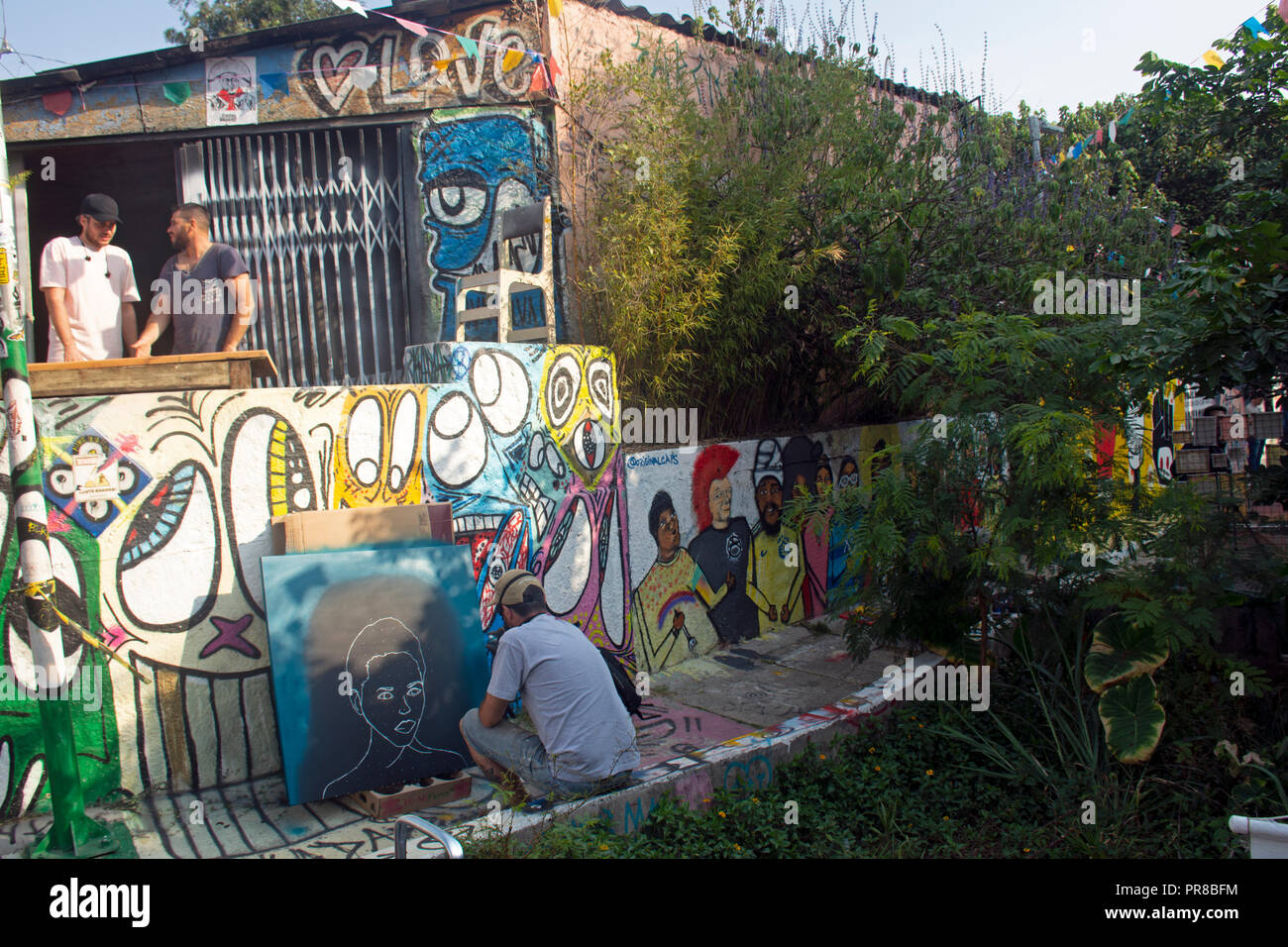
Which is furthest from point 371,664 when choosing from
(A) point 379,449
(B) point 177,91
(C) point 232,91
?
(B) point 177,91

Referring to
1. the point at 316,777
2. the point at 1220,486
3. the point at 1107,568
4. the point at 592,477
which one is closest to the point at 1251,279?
the point at 1220,486

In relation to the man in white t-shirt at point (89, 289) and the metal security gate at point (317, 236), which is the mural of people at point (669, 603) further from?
the man in white t-shirt at point (89, 289)

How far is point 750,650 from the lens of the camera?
7.35m

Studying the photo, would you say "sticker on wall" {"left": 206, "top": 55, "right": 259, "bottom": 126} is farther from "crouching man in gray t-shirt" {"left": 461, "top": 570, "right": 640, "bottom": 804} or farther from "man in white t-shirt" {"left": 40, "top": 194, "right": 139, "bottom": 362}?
"crouching man in gray t-shirt" {"left": 461, "top": 570, "right": 640, "bottom": 804}

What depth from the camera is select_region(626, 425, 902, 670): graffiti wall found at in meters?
6.70

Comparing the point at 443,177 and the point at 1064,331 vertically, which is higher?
the point at 443,177

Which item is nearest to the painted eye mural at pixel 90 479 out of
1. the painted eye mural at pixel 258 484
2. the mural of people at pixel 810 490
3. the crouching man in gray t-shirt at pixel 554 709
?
the painted eye mural at pixel 258 484

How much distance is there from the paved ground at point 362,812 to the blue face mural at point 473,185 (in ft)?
11.3

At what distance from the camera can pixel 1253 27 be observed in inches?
220

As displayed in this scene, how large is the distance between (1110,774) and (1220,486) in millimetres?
1894

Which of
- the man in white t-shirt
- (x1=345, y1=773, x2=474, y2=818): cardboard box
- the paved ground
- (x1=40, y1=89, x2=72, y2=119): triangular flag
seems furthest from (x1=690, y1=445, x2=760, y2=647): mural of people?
(x1=40, y1=89, x2=72, y2=119): triangular flag

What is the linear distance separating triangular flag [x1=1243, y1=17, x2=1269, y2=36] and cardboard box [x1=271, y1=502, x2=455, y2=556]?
5.67 meters

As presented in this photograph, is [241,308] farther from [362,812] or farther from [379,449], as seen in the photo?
[362,812]
